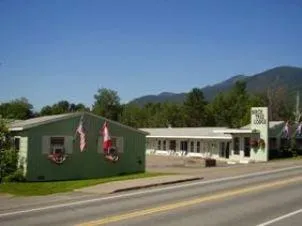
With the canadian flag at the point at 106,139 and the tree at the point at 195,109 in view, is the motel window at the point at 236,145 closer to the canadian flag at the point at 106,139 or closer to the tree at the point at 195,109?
the canadian flag at the point at 106,139

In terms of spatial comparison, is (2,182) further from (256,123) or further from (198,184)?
(256,123)

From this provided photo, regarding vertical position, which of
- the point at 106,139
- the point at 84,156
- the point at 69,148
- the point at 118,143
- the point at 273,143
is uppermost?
the point at 273,143

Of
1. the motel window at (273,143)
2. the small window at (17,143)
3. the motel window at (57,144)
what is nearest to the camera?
the motel window at (57,144)

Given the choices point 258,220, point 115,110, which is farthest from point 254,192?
point 115,110

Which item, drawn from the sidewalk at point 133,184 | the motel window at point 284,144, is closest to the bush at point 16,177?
the sidewalk at point 133,184

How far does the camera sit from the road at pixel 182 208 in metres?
15.1

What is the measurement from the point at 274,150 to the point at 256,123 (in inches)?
129

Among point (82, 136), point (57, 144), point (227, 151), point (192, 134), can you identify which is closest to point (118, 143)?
point (82, 136)

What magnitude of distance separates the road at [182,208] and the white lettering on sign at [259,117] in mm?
24185

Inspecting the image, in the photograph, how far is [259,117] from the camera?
48312 millimetres

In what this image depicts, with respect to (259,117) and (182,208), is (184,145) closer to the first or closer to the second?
(259,117)

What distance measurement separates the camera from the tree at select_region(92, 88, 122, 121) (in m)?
122

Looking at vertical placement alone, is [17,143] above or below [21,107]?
below

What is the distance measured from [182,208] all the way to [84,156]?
674 inches
